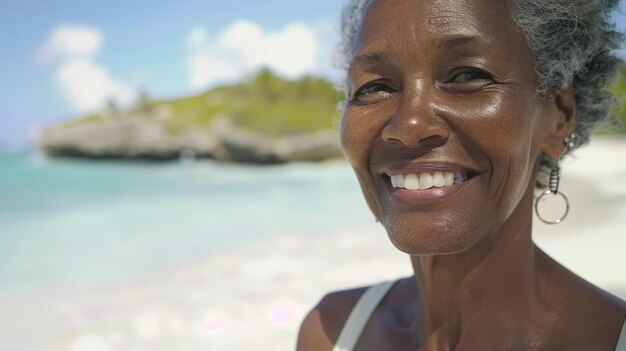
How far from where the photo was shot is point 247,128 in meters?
37.5

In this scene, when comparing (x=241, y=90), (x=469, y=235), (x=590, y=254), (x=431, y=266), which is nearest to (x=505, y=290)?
(x=431, y=266)

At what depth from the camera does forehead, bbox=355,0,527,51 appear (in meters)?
1.12

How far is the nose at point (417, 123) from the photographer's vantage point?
3.66 feet

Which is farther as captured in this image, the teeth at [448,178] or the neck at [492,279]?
the neck at [492,279]

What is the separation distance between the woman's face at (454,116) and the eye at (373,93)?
30 millimetres

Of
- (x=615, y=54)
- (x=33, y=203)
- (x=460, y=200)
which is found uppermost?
(x=33, y=203)

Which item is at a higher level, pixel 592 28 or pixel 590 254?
pixel 592 28

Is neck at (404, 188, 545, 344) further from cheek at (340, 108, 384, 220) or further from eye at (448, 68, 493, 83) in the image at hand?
eye at (448, 68, 493, 83)

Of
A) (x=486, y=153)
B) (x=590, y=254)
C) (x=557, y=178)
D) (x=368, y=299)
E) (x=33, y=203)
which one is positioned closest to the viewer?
(x=486, y=153)

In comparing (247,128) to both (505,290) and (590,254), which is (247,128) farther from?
(505,290)

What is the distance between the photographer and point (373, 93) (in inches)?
49.6

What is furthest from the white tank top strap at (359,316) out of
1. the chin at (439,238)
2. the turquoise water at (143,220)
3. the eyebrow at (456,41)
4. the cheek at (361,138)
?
the turquoise water at (143,220)

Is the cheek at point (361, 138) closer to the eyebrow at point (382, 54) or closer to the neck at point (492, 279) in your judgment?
the eyebrow at point (382, 54)

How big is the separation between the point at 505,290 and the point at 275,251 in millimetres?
6689
